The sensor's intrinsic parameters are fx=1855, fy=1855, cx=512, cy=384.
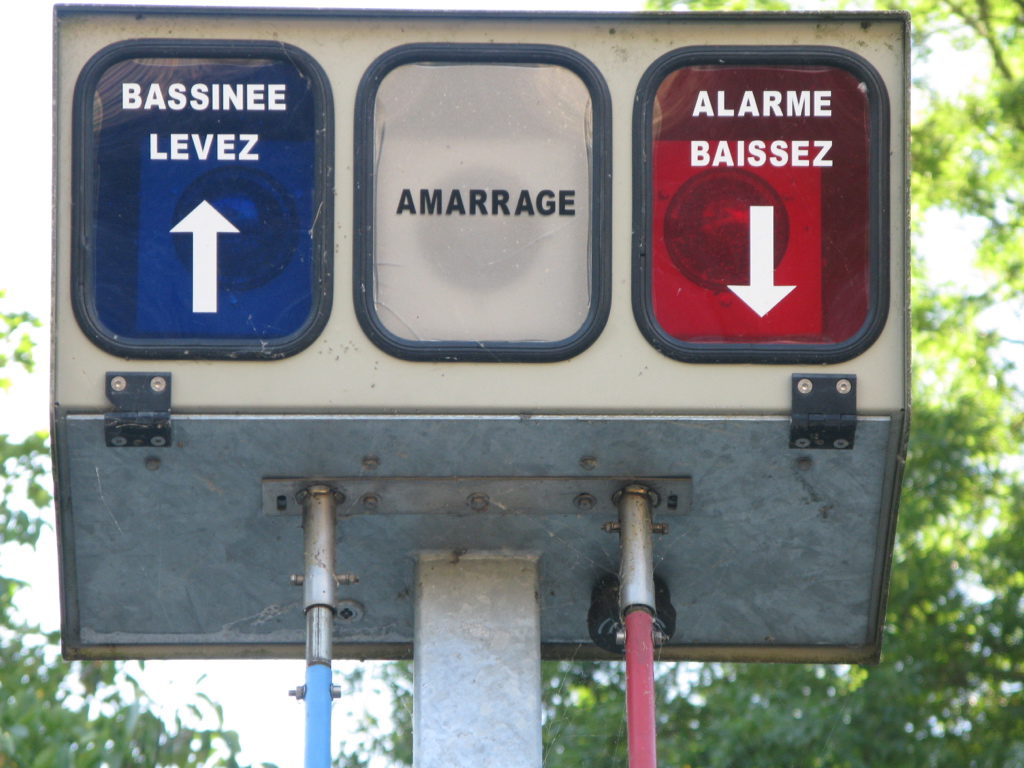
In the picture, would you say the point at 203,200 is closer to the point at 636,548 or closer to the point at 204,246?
the point at 204,246

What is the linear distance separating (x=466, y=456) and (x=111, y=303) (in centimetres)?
88

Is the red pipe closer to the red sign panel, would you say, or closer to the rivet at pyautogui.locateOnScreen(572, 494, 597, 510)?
the rivet at pyautogui.locateOnScreen(572, 494, 597, 510)

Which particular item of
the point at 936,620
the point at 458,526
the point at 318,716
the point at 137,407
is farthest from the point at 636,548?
the point at 936,620

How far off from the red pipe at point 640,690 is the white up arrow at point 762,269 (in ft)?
2.52

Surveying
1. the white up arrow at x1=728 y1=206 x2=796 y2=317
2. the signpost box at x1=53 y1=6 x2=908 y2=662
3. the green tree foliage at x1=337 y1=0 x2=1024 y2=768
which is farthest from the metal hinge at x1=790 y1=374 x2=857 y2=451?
the green tree foliage at x1=337 y1=0 x2=1024 y2=768

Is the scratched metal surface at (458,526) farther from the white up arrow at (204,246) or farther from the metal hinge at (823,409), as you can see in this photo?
the white up arrow at (204,246)

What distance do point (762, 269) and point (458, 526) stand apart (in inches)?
38.5

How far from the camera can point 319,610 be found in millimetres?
4242

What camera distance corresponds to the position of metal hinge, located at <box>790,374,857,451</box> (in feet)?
13.7

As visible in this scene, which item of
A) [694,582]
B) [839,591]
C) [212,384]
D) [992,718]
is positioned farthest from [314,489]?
[992,718]

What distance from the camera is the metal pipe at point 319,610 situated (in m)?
4.10

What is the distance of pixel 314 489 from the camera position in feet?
14.3

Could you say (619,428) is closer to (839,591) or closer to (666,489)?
(666,489)

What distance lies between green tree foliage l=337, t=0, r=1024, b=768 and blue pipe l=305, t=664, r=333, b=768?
7034 mm
